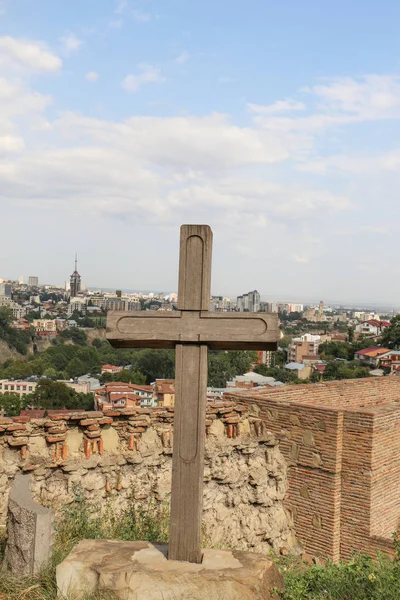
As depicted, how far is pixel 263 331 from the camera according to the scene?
3811 mm

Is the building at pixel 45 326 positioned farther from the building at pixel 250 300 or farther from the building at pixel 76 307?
the building at pixel 250 300

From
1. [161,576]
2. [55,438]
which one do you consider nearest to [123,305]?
[55,438]

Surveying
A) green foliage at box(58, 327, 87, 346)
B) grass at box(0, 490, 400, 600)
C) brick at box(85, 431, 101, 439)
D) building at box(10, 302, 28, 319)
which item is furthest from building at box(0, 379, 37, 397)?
building at box(10, 302, 28, 319)

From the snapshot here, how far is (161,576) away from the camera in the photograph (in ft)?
11.2

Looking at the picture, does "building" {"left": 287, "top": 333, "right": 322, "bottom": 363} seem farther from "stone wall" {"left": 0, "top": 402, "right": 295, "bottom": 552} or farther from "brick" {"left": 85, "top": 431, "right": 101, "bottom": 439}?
"brick" {"left": 85, "top": 431, "right": 101, "bottom": 439}

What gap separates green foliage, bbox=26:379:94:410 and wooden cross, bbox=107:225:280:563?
166 ft

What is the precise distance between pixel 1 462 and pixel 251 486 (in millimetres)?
3214

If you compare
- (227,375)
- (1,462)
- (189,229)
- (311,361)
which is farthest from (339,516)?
(311,361)

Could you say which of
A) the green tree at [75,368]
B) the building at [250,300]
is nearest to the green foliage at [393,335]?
the building at [250,300]

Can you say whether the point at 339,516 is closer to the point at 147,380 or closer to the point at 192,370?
the point at 192,370

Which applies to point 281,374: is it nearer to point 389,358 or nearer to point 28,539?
point 389,358

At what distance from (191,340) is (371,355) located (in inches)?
3014

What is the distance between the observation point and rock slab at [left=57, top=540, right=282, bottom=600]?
334 cm

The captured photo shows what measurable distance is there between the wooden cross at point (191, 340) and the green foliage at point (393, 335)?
76970 millimetres
